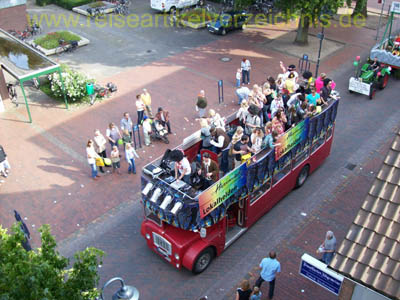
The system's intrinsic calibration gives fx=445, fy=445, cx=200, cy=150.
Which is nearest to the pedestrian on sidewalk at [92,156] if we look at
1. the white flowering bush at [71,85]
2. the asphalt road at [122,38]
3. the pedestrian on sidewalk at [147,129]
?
the pedestrian on sidewalk at [147,129]

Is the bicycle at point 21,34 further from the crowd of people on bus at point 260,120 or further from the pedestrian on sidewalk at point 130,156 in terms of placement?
the crowd of people on bus at point 260,120

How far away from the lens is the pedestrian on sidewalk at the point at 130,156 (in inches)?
575

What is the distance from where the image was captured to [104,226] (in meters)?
13.2

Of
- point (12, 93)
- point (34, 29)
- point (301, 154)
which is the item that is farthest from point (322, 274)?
point (34, 29)

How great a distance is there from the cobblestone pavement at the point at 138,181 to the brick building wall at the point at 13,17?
10.1 meters

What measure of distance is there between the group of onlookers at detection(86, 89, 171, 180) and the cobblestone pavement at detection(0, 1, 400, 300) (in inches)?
19.5

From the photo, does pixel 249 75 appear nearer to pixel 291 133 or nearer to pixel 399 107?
pixel 399 107

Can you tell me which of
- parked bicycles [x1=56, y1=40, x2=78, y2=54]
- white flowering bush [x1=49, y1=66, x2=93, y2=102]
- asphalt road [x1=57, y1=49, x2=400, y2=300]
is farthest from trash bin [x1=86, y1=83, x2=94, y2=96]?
asphalt road [x1=57, y1=49, x2=400, y2=300]

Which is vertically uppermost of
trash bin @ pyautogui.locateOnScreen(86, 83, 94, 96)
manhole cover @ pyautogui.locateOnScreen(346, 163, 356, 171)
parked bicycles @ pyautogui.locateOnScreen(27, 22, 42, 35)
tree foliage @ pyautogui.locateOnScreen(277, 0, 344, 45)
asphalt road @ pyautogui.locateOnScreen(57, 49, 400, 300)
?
tree foliage @ pyautogui.locateOnScreen(277, 0, 344, 45)

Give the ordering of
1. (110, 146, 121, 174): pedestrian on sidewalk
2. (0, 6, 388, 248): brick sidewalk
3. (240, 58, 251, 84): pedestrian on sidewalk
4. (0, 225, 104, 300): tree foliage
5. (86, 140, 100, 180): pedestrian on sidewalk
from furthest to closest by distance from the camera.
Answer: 1. (240, 58, 251, 84): pedestrian on sidewalk
2. (110, 146, 121, 174): pedestrian on sidewalk
3. (86, 140, 100, 180): pedestrian on sidewalk
4. (0, 6, 388, 248): brick sidewalk
5. (0, 225, 104, 300): tree foliage

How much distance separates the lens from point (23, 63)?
18.9 meters

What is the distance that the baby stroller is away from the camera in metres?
16.6

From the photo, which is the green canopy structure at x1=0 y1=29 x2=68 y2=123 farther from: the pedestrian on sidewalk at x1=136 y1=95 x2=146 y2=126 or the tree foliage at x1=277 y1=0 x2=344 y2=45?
the tree foliage at x1=277 y1=0 x2=344 y2=45

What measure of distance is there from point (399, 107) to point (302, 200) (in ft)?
27.1
